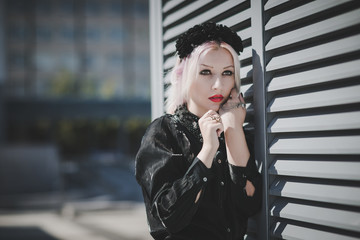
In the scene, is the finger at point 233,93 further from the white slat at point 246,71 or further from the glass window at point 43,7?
the glass window at point 43,7

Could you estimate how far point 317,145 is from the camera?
1808 millimetres

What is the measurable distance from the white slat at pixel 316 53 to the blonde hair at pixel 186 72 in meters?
0.21

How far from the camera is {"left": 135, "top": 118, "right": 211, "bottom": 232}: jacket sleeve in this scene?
5.90 ft

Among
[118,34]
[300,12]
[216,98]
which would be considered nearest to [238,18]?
[300,12]

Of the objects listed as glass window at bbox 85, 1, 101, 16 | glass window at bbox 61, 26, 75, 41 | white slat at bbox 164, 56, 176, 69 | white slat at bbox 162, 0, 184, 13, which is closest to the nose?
white slat at bbox 164, 56, 176, 69

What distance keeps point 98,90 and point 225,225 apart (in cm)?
4804

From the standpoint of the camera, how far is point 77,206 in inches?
433

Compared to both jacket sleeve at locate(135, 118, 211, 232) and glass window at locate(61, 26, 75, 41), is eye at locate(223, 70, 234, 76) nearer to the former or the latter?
jacket sleeve at locate(135, 118, 211, 232)

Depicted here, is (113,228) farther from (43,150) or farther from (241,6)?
(43,150)

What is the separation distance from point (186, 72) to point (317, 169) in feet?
2.95

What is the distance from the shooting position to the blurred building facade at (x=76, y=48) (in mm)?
45000

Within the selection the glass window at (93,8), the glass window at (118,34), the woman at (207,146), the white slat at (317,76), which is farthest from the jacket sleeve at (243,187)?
the glass window at (93,8)

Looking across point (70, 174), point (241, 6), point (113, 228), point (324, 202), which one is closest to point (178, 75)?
point (241, 6)

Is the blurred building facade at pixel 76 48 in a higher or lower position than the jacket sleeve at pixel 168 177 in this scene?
higher
